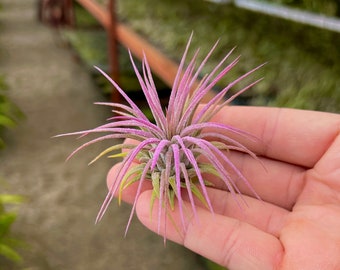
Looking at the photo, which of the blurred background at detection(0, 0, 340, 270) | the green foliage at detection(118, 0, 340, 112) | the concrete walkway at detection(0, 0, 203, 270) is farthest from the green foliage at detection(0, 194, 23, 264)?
the green foliage at detection(118, 0, 340, 112)

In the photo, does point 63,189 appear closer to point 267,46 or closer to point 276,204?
point 267,46

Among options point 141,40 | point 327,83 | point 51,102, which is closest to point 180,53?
point 141,40

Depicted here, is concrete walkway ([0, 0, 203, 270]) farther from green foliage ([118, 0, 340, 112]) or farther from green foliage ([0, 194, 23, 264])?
green foliage ([118, 0, 340, 112])

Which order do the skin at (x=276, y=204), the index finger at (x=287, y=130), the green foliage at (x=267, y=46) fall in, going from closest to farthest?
the skin at (x=276, y=204) < the index finger at (x=287, y=130) < the green foliage at (x=267, y=46)

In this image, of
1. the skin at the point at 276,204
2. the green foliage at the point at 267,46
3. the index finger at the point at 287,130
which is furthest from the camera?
the green foliage at the point at 267,46

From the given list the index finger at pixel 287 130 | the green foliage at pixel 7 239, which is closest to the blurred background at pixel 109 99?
the green foliage at pixel 7 239

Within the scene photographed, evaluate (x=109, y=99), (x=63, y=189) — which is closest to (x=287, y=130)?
(x=63, y=189)

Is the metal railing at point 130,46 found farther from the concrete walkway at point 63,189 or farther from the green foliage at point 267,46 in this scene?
the concrete walkway at point 63,189
